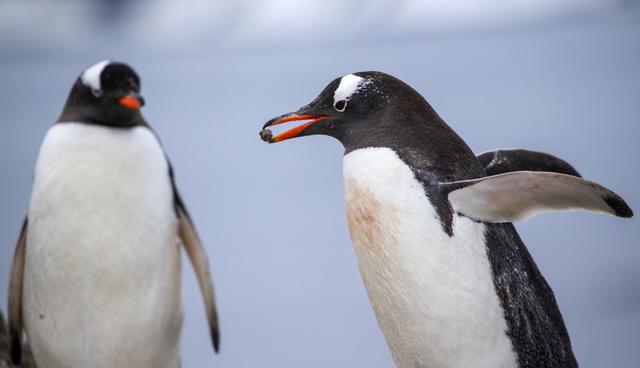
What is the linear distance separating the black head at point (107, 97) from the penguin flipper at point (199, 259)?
1.04ft

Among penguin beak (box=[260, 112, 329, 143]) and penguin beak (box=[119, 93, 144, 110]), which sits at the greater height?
penguin beak (box=[119, 93, 144, 110])

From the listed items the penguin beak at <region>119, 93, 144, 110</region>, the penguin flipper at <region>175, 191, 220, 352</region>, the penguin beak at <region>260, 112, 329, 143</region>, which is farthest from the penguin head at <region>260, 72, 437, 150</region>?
the penguin flipper at <region>175, 191, 220, 352</region>

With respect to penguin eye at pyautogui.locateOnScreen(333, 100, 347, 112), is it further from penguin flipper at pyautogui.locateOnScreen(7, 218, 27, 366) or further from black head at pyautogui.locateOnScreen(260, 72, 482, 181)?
penguin flipper at pyautogui.locateOnScreen(7, 218, 27, 366)

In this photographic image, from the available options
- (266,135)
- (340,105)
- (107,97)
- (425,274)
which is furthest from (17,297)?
(425,274)

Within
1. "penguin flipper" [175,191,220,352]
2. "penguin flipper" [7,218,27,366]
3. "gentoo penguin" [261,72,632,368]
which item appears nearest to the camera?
"gentoo penguin" [261,72,632,368]

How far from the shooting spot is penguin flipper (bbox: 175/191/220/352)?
2.22 metres

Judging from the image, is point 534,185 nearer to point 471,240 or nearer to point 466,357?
point 471,240

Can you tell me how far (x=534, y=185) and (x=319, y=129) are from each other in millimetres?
497

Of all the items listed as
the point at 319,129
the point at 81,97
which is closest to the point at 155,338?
the point at 81,97

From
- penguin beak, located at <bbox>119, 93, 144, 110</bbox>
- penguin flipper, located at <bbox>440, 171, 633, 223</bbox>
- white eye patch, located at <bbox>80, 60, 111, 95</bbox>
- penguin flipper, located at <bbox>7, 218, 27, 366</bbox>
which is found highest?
white eye patch, located at <bbox>80, 60, 111, 95</bbox>

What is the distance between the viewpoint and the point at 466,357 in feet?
4.85

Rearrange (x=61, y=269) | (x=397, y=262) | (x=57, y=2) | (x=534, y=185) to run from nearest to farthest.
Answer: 1. (x=534, y=185)
2. (x=397, y=262)
3. (x=61, y=269)
4. (x=57, y=2)

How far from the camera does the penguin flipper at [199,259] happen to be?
7.27ft

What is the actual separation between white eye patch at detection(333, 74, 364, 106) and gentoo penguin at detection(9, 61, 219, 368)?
60 cm
